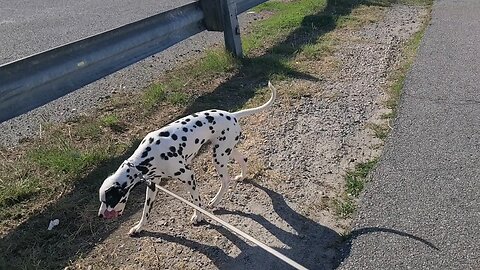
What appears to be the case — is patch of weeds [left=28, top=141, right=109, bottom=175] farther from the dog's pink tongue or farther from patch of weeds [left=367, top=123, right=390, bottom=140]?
patch of weeds [left=367, top=123, right=390, bottom=140]

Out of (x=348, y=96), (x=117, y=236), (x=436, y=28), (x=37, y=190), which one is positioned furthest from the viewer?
(x=436, y=28)

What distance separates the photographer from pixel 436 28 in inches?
313

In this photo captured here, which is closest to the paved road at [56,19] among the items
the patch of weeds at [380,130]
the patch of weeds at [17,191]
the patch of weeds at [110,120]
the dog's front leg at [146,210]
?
the patch of weeds at [110,120]

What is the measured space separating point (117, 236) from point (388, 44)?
15.9 feet

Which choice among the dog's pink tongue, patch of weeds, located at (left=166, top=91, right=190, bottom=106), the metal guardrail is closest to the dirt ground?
the dog's pink tongue

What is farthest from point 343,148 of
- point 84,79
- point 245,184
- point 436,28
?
point 436,28

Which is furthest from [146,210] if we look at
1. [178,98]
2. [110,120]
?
[178,98]

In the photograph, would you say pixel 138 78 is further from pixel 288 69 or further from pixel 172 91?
pixel 288 69

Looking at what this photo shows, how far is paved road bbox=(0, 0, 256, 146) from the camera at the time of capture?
5473 mm

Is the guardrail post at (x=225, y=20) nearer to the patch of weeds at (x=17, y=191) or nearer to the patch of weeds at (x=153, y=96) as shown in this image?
the patch of weeds at (x=153, y=96)

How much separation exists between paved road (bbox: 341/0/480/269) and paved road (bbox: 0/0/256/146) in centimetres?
288

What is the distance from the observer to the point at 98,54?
16.7 feet

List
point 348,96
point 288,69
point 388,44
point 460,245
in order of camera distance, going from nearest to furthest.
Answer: point 460,245
point 348,96
point 288,69
point 388,44

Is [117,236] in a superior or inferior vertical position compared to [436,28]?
superior
